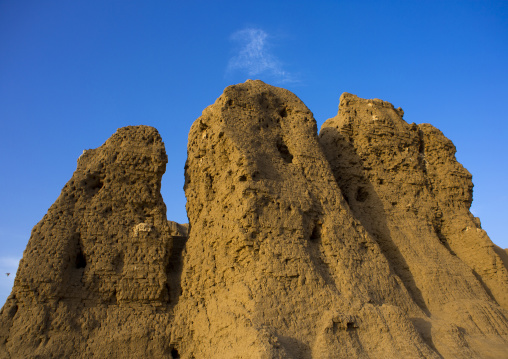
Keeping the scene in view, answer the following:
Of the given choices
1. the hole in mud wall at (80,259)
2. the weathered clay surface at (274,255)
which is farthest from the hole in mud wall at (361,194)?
the hole in mud wall at (80,259)

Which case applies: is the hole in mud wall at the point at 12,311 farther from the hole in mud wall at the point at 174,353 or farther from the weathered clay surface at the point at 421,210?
the weathered clay surface at the point at 421,210

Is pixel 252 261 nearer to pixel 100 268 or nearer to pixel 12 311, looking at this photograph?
pixel 100 268

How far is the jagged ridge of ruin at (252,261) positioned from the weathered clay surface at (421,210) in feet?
0.16

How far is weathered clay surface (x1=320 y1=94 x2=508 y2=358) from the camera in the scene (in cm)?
1095

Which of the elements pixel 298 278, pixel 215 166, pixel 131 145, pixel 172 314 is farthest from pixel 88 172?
pixel 298 278

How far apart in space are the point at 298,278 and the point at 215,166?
A: 340 cm

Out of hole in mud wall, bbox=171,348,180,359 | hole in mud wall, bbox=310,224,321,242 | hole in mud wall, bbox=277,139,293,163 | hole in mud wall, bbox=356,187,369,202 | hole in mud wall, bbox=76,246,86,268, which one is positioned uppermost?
hole in mud wall, bbox=277,139,293,163

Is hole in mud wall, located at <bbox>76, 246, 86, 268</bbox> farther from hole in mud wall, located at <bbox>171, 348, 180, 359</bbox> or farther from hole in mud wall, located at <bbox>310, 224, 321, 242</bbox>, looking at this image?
hole in mud wall, located at <bbox>310, 224, 321, 242</bbox>

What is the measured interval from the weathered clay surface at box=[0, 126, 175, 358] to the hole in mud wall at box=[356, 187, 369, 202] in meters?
5.06

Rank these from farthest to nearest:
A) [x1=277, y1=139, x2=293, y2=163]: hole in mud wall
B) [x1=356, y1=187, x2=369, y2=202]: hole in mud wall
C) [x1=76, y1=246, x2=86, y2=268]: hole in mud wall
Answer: [x1=356, y1=187, x2=369, y2=202]: hole in mud wall, [x1=277, y1=139, x2=293, y2=163]: hole in mud wall, [x1=76, y1=246, x2=86, y2=268]: hole in mud wall

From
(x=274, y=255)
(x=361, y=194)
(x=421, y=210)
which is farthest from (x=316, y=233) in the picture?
(x=421, y=210)

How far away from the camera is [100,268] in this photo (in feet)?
33.8

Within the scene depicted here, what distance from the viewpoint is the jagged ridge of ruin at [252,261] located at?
9.01m

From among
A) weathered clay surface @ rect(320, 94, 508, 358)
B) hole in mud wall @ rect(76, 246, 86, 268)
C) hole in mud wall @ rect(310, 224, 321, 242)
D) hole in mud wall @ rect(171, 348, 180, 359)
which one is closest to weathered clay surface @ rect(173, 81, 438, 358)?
hole in mud wall @ rect(310, 224, 321, 242)
